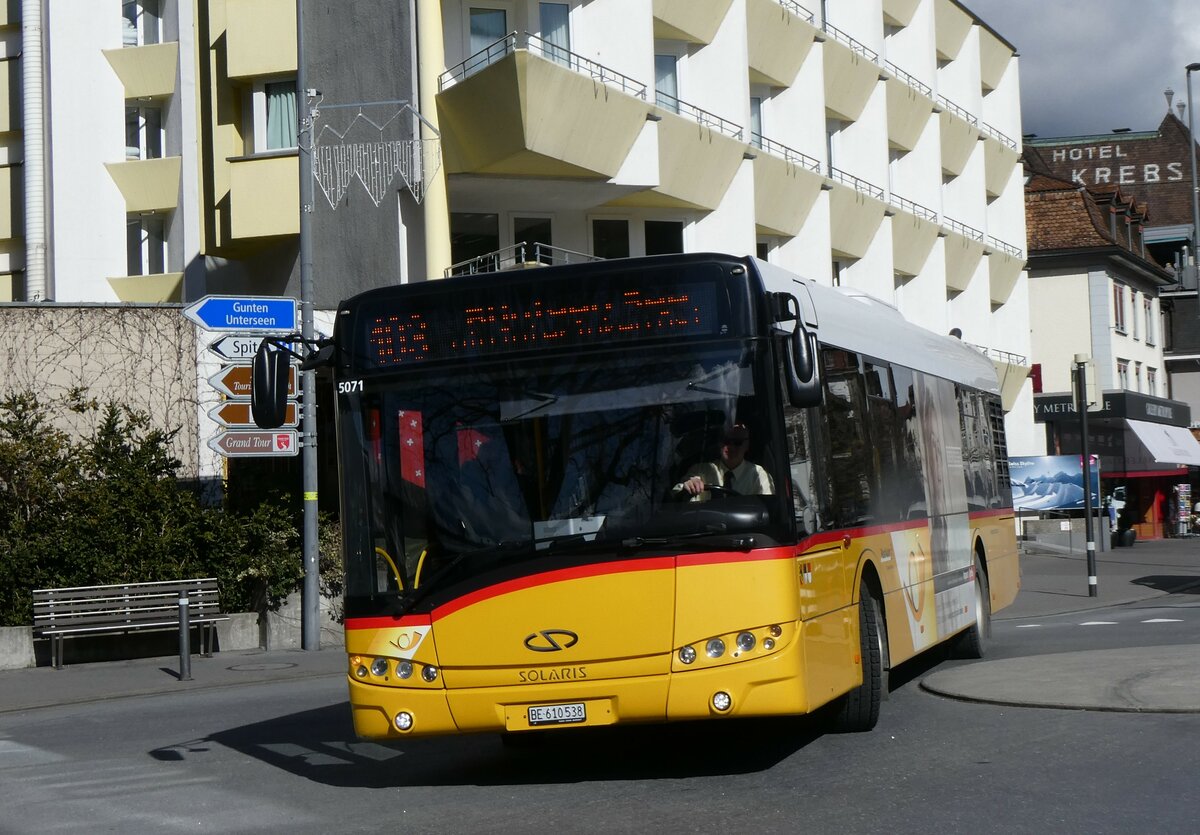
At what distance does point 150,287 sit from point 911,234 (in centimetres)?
1829

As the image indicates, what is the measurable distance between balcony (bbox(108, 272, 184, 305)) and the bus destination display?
2606cm

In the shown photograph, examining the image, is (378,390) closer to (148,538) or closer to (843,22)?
(148,538)

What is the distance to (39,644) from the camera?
19656mm

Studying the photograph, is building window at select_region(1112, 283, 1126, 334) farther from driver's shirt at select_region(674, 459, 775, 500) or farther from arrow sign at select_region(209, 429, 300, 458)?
driver's shirt at select_region(674, 459, 775, 500)

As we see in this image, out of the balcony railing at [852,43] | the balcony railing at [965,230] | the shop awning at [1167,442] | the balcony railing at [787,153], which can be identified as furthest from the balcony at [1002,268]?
the balcony railing at [787,153]

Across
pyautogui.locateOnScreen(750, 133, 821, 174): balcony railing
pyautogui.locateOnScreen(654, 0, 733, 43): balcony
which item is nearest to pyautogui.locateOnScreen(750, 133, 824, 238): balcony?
pyautogui.locateOnScreen(750, 133, 821, 174): balcony railing

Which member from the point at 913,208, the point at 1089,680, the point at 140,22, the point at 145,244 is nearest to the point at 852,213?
the point at 913,208

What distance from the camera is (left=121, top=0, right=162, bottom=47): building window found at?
1428 inches

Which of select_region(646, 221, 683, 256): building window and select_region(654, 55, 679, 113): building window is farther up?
select_region(654, 55, 679, 113): building window

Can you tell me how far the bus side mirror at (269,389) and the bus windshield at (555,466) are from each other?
63cm

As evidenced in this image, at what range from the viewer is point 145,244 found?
3609cm

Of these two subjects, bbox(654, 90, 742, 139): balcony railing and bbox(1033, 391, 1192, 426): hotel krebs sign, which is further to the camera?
bbox(1033, 391, 1192, 426): hotel krebs sign

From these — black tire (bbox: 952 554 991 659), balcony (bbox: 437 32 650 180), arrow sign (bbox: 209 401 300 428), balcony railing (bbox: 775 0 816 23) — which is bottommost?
black tire (bbox: 952 554 991 659)

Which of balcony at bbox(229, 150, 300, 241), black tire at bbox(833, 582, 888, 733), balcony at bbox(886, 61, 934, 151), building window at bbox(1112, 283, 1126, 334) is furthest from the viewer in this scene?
building window at bbox(1112, 283, 1126, 334)
